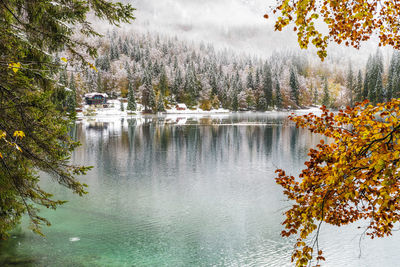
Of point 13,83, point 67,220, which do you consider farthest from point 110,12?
point 67,220

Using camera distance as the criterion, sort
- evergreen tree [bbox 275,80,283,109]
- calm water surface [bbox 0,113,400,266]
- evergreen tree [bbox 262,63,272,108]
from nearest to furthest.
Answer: calm water surface [bbox 0,113,400,266] < evergreen tree [bbox 275,80,283,109] < evergreen tree [bbox 262,63,272,108]

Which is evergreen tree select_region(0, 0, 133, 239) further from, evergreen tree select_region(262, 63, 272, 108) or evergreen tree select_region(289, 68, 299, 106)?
evergreen tree select_region(289, 68, 299, 106)

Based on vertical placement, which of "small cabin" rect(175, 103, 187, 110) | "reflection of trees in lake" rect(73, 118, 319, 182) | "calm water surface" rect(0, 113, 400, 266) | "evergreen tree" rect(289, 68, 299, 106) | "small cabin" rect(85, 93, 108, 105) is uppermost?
"evergreen tree" rect(289, 68, 299, 106)

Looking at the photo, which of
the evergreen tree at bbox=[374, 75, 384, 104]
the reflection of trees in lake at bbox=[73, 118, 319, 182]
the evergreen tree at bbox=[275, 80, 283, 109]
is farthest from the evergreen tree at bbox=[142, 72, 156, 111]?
the reflection of trees in lake at bbox=[73, 118, 319, 182]

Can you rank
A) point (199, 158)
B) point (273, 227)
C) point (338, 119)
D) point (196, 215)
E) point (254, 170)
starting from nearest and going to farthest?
point (338, 119), point (273, 227), point (196, 215), point (254, 170), point (199, 158)

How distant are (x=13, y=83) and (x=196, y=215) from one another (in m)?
10.6

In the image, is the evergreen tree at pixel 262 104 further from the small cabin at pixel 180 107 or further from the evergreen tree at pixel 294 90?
the small cabin at pixel 180 107

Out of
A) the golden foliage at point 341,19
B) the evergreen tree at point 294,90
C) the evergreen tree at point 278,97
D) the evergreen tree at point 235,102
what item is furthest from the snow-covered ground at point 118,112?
the golden foliage at point 341,19

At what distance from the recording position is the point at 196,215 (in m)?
15.9

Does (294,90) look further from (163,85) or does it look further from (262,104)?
(163,85)

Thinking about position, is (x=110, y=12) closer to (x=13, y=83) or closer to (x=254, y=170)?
(x=13, y=83)

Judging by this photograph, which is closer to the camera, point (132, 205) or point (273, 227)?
point (273, 227)

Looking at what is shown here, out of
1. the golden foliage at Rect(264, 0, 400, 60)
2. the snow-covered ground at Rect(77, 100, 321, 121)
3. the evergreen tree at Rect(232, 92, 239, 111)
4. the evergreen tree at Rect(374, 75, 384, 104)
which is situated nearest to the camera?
the golden foliage at Rect(264, 0, 400, 60)

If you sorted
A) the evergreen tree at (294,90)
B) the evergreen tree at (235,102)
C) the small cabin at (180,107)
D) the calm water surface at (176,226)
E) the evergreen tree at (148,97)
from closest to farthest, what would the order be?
the calm water surface at (176,226) < the evergreen tree at (148,97) < the evergreen tree at (235,102) < the small cabin at (180,107) < the evergreen tree at (294,90)
